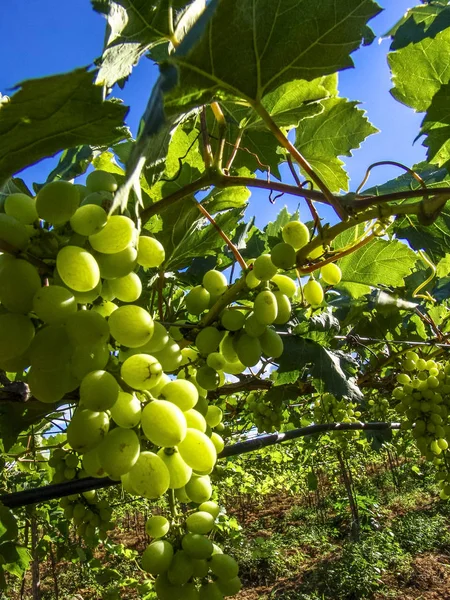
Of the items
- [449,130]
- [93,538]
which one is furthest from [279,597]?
→ [449,130]

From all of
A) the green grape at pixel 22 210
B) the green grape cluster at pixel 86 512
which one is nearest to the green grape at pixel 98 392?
the green grape at pixel 22 210

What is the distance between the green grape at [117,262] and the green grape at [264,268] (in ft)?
1.07

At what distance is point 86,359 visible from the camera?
70cm

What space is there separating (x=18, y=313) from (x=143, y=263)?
22cm

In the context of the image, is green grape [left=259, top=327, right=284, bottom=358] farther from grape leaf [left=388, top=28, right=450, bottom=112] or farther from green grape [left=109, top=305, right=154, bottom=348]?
grape leaf [left=388, top=28, right=450, bottom=112]

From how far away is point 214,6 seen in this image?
24.2 inches

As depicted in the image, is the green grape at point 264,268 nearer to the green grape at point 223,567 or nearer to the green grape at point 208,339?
the green grape at point 208,339

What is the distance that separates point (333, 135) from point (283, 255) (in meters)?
0.57

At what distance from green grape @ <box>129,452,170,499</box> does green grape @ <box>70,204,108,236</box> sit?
0.34 metres

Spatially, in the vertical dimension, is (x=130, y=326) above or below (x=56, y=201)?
below

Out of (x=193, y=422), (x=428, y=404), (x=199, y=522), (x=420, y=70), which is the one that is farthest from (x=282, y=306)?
(x=428, y=404)

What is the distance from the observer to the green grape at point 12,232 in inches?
23.8

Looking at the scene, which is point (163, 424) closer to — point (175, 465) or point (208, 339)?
point (175, 465)

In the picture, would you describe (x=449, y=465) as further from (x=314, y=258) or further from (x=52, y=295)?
(x=52, y=295)
